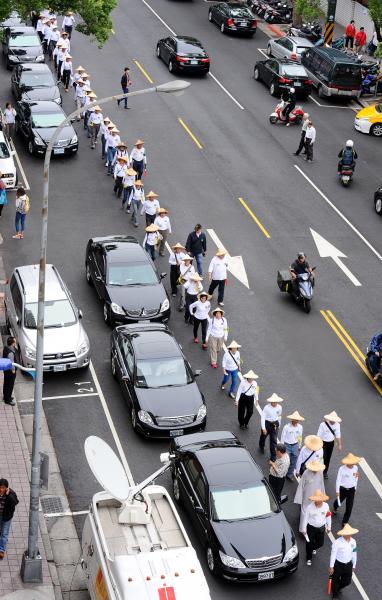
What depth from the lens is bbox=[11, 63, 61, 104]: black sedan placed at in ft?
139

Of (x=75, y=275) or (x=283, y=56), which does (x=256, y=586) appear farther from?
(x=283, y=56)

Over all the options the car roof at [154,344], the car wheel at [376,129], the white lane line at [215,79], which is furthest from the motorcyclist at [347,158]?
the car roof at [154,344]

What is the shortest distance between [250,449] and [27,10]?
17593 mm

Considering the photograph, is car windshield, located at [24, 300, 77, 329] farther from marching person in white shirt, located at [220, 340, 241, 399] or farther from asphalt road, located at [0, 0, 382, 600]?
marching person in white shirt, located at [220, 340, 241, 399]

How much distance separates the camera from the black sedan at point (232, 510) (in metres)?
20.7

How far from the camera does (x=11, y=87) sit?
45.9 metres

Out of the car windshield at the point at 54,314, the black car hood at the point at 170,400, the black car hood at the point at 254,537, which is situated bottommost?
the car windshield at the point at 54,314

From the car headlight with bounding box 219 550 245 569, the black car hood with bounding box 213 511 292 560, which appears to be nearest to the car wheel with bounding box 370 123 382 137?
the black car hood with bounding box 213 511 292 560

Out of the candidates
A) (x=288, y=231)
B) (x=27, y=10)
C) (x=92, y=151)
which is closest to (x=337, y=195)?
(x=288, y=231)

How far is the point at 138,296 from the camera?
29.7 metres

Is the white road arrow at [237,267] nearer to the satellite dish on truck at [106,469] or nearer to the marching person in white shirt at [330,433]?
the marching person in white shirt at [330,433]

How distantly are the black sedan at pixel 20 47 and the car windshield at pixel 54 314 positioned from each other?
21441 millimetres

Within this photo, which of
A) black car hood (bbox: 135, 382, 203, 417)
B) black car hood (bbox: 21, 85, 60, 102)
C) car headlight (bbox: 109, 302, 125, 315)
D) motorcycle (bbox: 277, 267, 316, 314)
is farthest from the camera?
black car hood (bbox: 21, 85, 60, 102)

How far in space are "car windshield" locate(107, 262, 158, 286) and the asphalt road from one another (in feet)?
3.59
